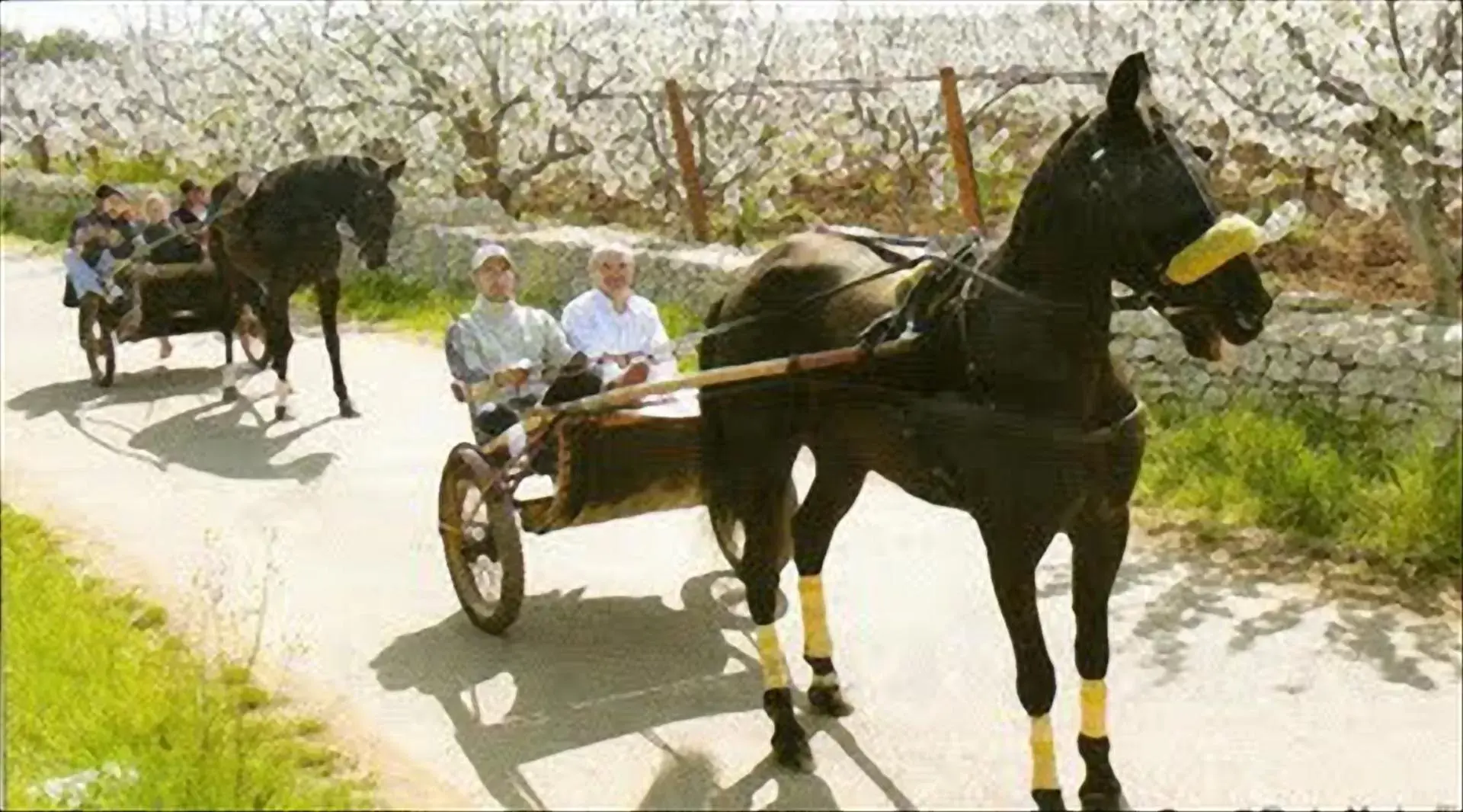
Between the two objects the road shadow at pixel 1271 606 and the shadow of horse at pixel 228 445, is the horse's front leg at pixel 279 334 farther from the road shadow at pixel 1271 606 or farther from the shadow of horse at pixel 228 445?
the road shadow at pixel 1271 606

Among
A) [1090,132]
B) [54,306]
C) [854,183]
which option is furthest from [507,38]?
[1090,132]

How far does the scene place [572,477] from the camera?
589 cm

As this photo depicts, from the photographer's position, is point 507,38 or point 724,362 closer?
point 724,362

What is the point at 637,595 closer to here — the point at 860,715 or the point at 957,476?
the point at 860,715

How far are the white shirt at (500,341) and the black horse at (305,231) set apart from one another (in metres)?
3.85

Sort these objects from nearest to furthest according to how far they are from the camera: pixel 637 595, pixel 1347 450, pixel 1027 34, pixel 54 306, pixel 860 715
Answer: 1. pixel 860 715
2. pixel 637 595
3. pixel 1347 450
4. pixel 54 306
5. pixel 1027 34

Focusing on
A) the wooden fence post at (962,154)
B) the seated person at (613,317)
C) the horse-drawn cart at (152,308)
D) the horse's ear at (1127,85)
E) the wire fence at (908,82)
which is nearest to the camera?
the horse's ear at (1127,85)

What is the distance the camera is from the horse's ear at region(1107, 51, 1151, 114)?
13.1ft

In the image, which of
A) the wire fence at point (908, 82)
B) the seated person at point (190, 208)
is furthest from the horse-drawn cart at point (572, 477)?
the seated person at point (190, 208)

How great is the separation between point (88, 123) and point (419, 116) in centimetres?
1538

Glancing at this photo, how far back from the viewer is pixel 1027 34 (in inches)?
963

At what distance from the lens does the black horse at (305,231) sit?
10797 mm

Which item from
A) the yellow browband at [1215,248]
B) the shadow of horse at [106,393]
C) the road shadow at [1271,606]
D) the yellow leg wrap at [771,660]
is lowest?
the road shadow at [1271,606]

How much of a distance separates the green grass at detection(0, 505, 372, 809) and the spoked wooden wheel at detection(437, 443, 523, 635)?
1011 millimetres
